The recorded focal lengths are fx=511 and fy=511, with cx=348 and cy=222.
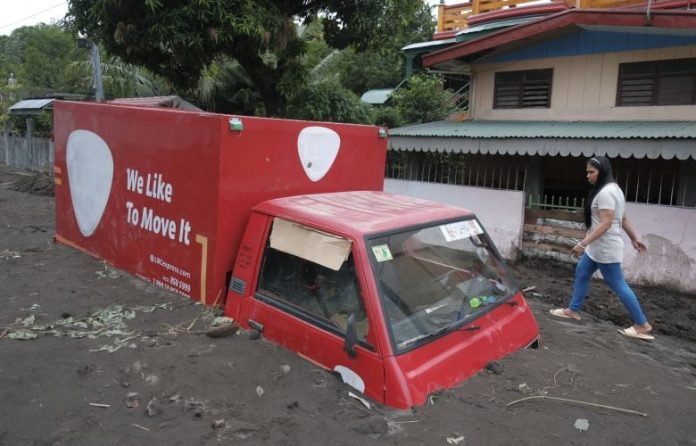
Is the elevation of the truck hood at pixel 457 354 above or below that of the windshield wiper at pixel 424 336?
below

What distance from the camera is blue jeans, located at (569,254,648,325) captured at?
182 inches

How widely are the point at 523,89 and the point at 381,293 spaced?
10.3 meters

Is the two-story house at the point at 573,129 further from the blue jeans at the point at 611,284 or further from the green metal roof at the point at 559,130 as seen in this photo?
the blue jeans at the point at 611,284

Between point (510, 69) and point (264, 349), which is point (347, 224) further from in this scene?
point (510, 69)

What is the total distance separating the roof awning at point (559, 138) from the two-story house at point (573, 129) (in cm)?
2

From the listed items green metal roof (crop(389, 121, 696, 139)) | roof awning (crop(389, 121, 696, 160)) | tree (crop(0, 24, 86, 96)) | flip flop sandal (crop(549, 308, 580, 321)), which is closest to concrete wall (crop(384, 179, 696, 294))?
roof awning (crop(389, 121, 696, 160))

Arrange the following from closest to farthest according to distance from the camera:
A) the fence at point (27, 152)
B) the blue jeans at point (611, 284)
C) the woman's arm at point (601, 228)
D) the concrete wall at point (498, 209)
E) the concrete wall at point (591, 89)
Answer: the woman's arm at point (601, 228)
the blue jeans at point (611, 284)
the concrete wall at point (498, 209)
the concrete wall at point (591, 89)
the fence at point (27, 152)

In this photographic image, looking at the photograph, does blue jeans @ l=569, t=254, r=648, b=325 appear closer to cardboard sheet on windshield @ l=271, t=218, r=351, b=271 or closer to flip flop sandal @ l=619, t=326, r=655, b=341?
flip flop sandal @ l=619, t=326, r=655, b=341

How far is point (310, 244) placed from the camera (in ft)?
10.2

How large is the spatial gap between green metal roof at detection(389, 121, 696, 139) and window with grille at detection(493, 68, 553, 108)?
62 centimetres

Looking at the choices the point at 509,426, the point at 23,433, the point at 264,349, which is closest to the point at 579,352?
the point at 509,426

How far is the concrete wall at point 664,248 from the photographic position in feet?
23.2

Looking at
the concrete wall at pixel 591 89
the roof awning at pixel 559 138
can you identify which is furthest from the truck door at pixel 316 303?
the concrete wall at pixel 591 89

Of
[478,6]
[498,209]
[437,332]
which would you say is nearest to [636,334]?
[437,332]
